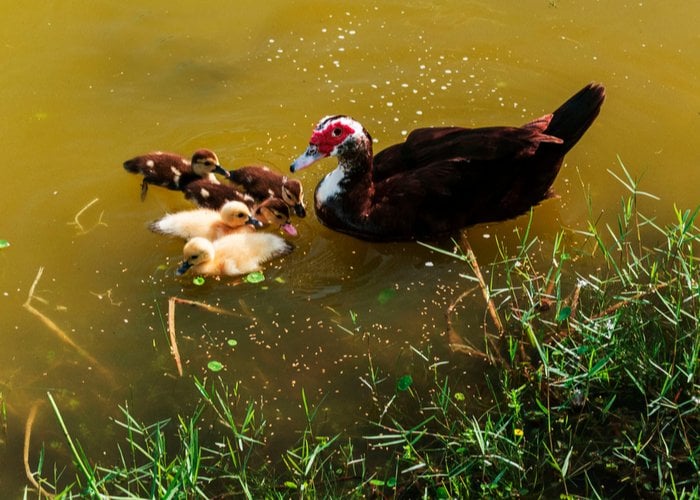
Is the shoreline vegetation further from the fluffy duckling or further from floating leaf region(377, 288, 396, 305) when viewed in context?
the fluffy duckling

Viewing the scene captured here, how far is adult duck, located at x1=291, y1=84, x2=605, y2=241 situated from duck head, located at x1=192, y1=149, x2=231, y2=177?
41 centimetres

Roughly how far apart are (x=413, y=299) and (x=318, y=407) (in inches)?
31.8

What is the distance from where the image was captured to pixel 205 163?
476 cm

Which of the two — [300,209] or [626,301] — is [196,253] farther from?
[626,301]

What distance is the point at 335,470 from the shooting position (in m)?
3.62

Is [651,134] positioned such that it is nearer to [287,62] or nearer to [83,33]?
[287,62]

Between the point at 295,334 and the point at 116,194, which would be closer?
the point at 295,334

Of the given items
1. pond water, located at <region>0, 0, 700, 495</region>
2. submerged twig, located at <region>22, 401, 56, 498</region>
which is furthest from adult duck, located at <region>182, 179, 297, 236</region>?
submerged twig, located at <region>22, 401, 56, 498</region>

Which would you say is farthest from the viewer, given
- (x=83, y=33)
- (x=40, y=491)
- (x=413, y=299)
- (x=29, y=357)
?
(x=83, y=33)

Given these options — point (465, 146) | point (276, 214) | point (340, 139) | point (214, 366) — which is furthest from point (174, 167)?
point (465, 146)

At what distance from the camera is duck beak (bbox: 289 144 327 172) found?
468cm

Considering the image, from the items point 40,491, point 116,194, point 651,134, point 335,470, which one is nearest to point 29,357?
point 40,491

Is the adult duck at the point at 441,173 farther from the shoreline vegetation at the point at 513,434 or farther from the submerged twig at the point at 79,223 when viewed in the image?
the submerged twig at the point at 79,223

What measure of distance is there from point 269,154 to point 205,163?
530 millimetres
